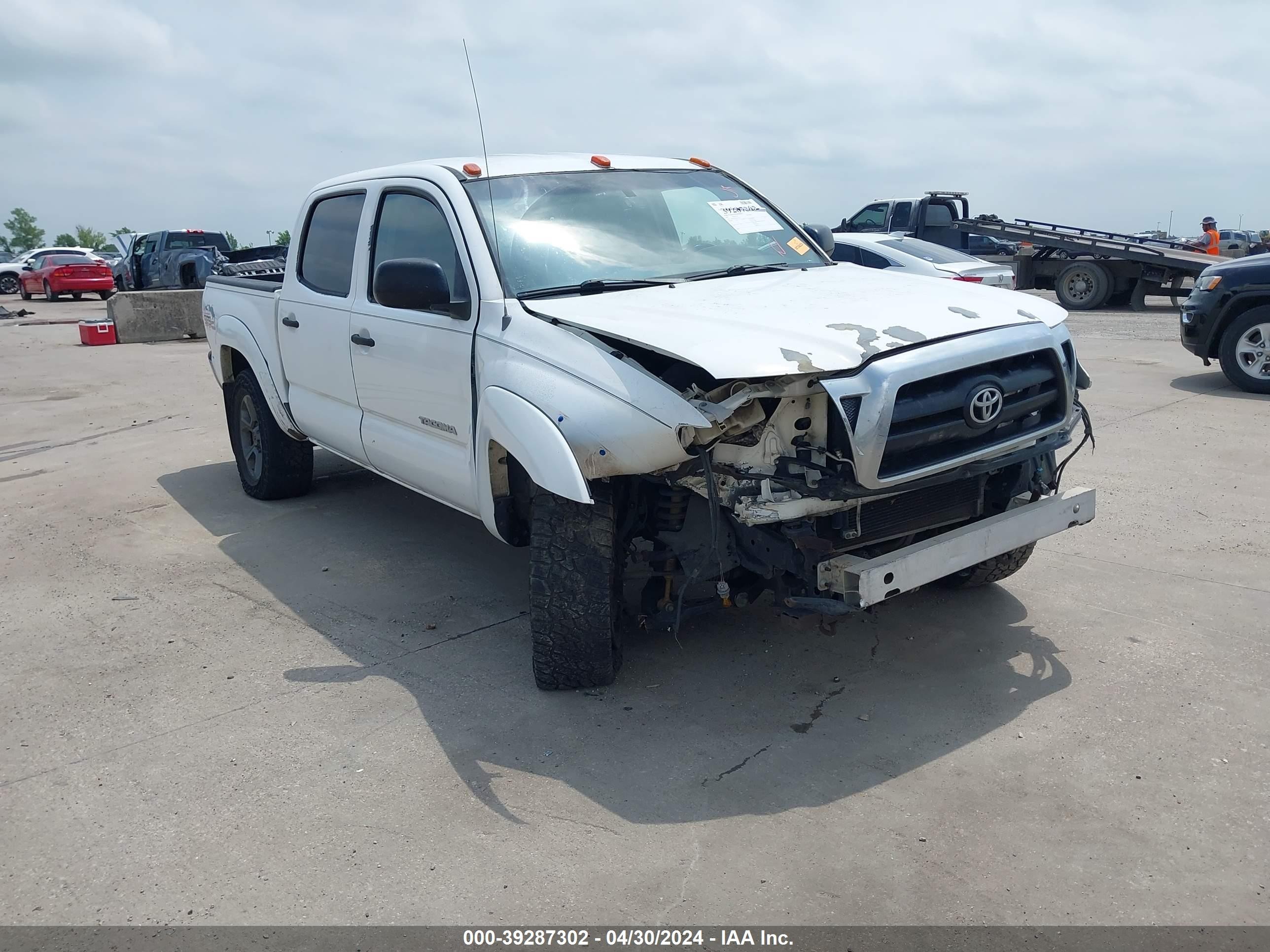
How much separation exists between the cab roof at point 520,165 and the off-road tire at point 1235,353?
6773 mm

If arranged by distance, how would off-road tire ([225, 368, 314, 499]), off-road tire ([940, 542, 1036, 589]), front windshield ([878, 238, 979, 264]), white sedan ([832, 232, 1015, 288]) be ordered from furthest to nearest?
front windshield ([878, 238, 979, 264])
white sedan ([832, 232, 1015, 288])
off-road tire ([225, 368, 314, 499])
off-road tire ([940, 542, 1036, 589])

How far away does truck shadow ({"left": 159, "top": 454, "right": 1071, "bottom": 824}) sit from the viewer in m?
3.51

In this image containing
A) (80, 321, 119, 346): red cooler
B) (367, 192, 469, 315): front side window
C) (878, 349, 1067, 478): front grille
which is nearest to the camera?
(878, 349, 1067, 478): front grille

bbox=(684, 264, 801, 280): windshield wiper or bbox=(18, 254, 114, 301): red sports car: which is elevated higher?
bbox=(684, 264, 801, 280): windshield wiper

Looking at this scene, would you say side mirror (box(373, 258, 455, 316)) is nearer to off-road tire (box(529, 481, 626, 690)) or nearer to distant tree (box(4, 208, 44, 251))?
off-road tire (box(529, 481, 626, 690))

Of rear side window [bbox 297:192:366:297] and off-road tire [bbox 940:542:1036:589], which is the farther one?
rear side window [bbox 297:192:366:297]

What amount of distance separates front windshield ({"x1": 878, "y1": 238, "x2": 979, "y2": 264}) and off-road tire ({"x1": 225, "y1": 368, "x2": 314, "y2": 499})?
28.3 ft

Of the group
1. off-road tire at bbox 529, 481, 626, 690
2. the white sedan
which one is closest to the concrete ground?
off-road tire at bbox 529, 481, 626, 690

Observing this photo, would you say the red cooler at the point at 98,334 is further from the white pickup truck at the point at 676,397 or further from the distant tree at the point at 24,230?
the distant tree at the point at 24,230

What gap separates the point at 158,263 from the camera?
25250mm

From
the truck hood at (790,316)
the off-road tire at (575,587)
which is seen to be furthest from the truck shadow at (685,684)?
the truck hood at (790,316)

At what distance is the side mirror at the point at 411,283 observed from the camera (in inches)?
165

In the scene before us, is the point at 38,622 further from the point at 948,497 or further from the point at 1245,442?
the point at 1245,442

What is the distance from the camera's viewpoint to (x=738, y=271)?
4.74 metres
